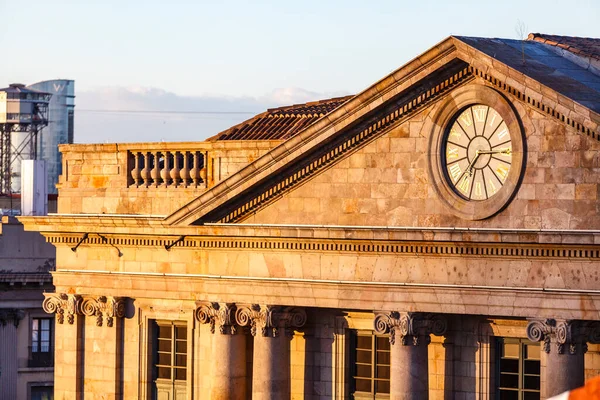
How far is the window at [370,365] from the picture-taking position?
136 ft

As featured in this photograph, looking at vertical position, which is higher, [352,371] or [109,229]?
[109,229]

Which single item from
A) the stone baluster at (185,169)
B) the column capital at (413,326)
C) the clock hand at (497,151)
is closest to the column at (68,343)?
the stone baluster at (185,169)

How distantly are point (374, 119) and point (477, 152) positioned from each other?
103 inches

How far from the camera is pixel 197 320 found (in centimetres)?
4406

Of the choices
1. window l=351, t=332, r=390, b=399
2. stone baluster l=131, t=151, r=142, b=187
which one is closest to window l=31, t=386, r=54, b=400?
stone baluster l=131, t=151, r=142, b=187

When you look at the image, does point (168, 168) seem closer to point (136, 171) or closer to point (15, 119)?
point (136, 171)

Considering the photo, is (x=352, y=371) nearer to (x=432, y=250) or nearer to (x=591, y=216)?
(x=432, y=250)

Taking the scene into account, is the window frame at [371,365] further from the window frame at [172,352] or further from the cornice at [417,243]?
the window frame at [172,352]

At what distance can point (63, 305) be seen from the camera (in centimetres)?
4656

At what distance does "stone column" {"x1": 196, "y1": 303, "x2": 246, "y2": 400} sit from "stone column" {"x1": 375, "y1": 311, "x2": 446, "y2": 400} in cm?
450

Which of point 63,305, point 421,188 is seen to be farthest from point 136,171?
point 421,188

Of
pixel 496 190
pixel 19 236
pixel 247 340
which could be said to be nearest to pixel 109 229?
pixel 247 340

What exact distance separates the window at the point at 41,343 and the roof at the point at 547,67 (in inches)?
1696

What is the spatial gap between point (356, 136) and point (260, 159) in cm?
233
